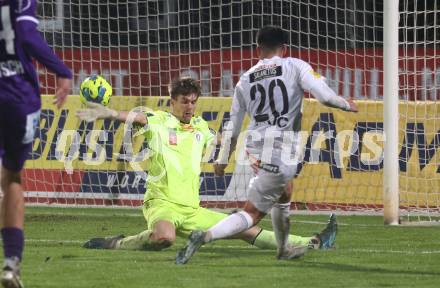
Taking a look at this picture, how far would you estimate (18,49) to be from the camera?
23.9ft

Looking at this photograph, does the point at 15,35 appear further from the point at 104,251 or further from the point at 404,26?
the point at 404,26

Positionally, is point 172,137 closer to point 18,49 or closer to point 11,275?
point 18,49

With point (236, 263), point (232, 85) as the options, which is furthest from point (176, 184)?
point (232, 85)

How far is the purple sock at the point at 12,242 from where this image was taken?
7.28 metres

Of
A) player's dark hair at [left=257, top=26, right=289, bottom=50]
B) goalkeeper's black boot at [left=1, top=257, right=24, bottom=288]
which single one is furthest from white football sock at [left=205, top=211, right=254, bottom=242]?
goalkeeper's black boot at [left=1, top=257, right=24, bottom=288]

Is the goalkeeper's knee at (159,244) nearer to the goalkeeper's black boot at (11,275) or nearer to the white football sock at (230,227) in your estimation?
the white football sock at (230,227)

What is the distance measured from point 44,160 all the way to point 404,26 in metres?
5.15

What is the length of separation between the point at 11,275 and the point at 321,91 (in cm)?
313

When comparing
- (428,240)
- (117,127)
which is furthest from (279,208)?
(117,127)

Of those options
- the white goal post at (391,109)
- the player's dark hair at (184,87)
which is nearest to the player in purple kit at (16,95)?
the player's dark hair at (184,87)

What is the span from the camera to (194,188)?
10625 mm

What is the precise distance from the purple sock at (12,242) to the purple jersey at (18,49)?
2.60ft

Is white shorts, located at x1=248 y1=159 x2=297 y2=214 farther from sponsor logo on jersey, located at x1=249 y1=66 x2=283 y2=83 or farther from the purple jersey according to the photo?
the purple jersey

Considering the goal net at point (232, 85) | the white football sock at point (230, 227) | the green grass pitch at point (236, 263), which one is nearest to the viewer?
the green grass pitch at point (236, 263)
